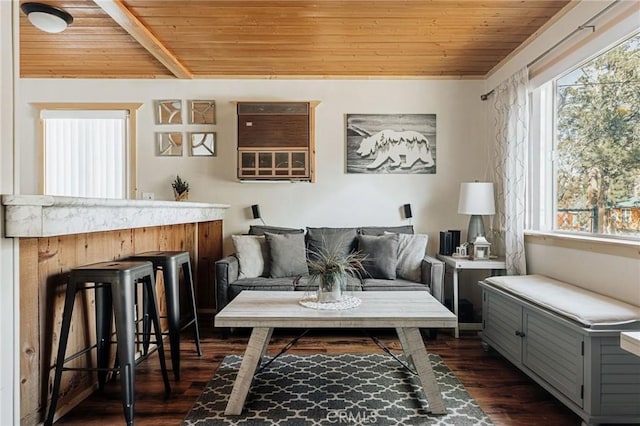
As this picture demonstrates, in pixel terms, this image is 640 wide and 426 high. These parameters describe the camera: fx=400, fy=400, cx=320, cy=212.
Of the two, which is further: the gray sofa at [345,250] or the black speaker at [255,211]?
the black speaker at [255,211]

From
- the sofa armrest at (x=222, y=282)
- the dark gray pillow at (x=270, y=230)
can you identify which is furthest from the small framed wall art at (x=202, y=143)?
the sofa armrest at (x=222, y=282)

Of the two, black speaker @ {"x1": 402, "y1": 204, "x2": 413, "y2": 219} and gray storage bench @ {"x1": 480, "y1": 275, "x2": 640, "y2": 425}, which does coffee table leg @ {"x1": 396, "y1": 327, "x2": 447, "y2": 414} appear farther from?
black speaker @ {"x1": 402, "y1": 204, "x2": 413, "y2": 219}

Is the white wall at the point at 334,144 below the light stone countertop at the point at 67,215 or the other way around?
the other way around

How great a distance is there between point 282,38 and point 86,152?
257cm

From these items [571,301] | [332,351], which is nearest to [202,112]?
[332,351]

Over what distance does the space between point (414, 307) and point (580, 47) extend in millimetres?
2148

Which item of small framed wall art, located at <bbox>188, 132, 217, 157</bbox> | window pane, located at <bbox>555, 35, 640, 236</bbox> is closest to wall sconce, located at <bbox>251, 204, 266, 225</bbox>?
small framed wall art, located at <bbox>188, 132, 217, 157</bbox>

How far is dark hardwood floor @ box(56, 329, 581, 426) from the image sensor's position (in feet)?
7.12

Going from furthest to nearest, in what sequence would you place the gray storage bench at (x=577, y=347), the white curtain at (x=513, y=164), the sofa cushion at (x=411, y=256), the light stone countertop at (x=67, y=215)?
the sofa cushion at (x=411, y=256)
the white curtain at (x=513, y=164)
the gray storage bench at (x=577, y=347)
the light stone countertop at (x=67, y=215)

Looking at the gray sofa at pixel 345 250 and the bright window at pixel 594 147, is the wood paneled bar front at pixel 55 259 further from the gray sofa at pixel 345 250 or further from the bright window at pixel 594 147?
the bright window at pixel 594 147

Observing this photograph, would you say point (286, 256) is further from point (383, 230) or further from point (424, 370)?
point (424, 370)

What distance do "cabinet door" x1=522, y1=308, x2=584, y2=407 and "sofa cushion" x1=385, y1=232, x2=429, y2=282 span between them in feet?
3.95

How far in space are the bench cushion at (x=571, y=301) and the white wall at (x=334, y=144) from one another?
1503 mm

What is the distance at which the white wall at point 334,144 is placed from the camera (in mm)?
4297
